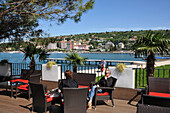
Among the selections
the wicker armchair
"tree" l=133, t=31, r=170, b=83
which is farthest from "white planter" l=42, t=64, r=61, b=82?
"tree" l=133, t=31, r=170, b=83

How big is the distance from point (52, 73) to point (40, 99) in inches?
149

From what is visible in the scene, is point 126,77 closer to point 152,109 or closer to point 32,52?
point 152,109

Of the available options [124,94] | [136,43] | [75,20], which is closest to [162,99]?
[124,94]

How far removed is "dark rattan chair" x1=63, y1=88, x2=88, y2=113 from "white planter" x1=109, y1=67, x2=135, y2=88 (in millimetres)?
2889

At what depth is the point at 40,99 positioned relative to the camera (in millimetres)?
3990

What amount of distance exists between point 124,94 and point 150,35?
230cm

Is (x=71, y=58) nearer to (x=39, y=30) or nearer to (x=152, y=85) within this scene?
(x=39, y=30)

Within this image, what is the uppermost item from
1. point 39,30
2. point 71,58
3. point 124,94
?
point 39,30

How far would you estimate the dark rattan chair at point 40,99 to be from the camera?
12.8 feet

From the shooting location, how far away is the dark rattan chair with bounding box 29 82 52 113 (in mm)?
3905

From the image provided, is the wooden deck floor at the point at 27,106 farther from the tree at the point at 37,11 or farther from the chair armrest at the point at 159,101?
the tree at the point at 37,11

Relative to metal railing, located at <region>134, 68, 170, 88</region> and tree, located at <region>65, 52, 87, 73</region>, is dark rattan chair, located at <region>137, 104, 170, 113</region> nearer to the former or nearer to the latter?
metal railing, located at <region>134, 68, 170, 88</region>

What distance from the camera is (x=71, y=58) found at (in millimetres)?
7637

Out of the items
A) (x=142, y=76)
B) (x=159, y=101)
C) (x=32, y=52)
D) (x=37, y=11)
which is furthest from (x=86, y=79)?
(x=142, y=76)
